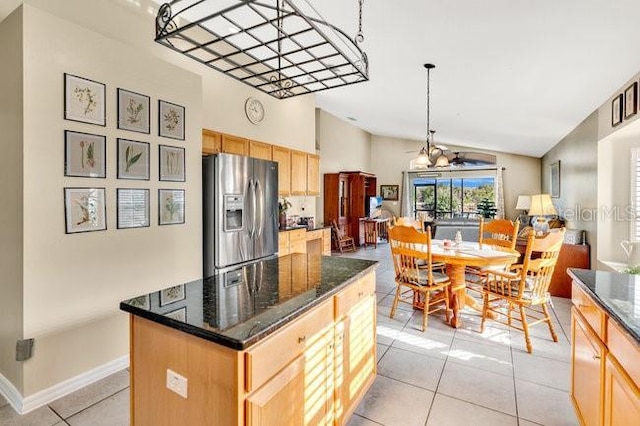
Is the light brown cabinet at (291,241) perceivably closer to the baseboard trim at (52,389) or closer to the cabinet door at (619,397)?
the baseboard trim at (52,389)

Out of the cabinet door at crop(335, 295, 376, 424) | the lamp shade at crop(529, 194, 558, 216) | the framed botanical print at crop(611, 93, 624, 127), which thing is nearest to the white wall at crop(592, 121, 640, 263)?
the framed botanical print at crop(611, 93, 624, 127)

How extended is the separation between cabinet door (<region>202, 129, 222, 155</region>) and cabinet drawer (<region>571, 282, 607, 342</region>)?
147 inches

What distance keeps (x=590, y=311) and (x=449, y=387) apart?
1.11 metres

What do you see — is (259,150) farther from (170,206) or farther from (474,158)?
(474,158)

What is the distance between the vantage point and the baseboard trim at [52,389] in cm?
206

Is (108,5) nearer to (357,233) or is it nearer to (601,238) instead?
(601,238)

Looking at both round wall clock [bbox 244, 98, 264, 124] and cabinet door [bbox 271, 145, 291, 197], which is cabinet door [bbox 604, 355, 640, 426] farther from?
round wall clock [bbox 244, 98, 264, 124]

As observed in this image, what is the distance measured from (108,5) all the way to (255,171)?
1991 mm

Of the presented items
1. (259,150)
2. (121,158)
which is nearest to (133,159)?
(121,158)

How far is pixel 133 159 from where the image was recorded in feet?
8.57

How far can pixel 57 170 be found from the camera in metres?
2.18

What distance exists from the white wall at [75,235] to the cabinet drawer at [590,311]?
295cm

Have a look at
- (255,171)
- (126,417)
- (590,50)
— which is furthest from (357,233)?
(126,417)

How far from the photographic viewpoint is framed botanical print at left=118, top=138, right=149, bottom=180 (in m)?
2.53
